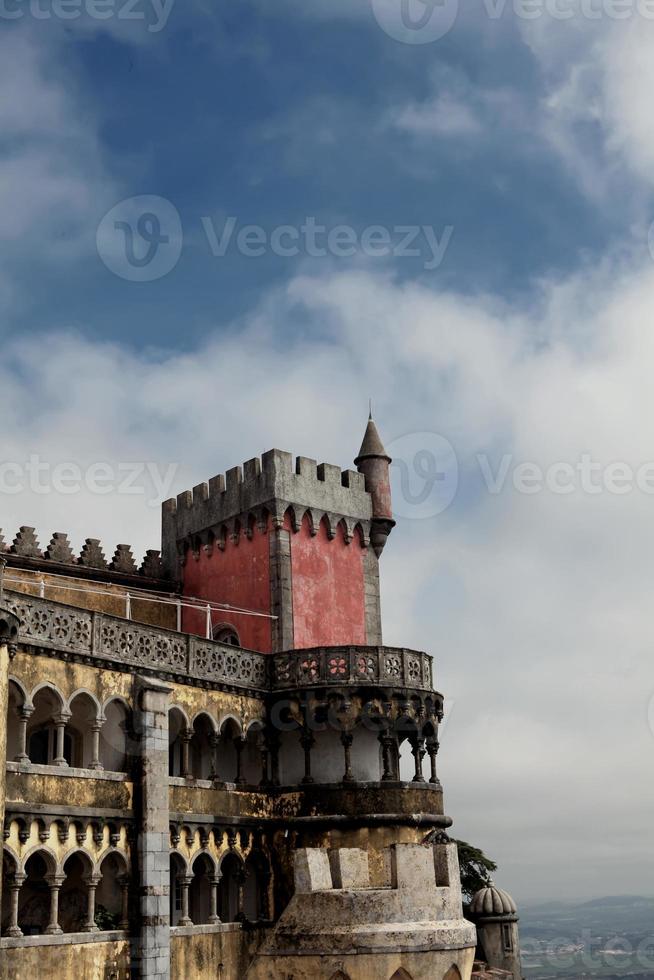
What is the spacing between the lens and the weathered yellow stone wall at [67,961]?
82.2ft

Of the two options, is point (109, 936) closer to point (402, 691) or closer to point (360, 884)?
point (360, 884)

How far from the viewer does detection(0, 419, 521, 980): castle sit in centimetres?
2609

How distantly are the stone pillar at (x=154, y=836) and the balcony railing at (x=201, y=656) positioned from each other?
107 centimetres

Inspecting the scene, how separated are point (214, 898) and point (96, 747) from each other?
5959 mm

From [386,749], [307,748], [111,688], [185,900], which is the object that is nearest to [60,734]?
[111,688]

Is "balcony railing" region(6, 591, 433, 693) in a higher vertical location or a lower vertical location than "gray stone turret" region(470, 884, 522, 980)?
higher

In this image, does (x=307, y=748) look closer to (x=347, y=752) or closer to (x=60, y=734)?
(x=347, y=752)

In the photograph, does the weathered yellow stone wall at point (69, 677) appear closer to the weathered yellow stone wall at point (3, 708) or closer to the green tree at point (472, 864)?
the weathered yellow stone wall at point (3, 708)

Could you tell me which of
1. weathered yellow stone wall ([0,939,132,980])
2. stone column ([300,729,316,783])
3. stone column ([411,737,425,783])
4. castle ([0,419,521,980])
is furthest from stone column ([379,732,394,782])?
weathered yellow stone wall ([0,939,132,980])

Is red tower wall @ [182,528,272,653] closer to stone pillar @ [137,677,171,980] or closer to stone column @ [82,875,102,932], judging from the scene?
stone pillar @ [137,677,171,980]

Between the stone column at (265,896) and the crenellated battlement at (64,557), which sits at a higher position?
the crenellated battlement at (64,557)

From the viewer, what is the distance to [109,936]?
27.6 metres

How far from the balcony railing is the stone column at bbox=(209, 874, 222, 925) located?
5.24 meters

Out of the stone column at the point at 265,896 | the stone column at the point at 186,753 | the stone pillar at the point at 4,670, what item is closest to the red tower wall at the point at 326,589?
the stone column at the point at 186,753
